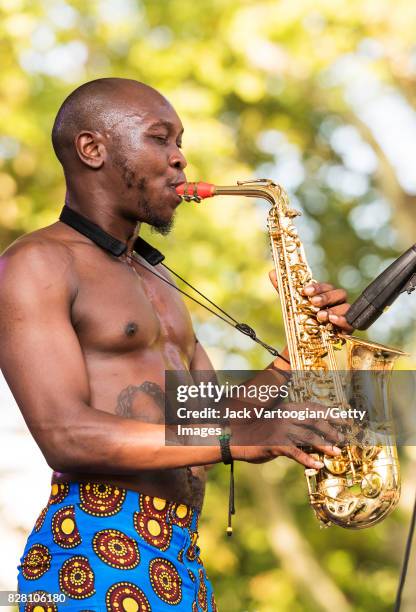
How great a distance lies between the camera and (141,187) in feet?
12.1

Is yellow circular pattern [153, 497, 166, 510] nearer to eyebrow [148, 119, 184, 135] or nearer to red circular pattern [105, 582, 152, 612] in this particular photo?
red circular pattern [105, 582, 152, 612]

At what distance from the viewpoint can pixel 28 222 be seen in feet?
33.1

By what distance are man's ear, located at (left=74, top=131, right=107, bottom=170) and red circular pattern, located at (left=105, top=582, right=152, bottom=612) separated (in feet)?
4.73

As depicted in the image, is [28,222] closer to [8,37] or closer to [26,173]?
[26,173]

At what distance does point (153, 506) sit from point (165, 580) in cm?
24

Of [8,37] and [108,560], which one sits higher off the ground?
[8,37]

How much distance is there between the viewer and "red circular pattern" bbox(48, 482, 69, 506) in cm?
338

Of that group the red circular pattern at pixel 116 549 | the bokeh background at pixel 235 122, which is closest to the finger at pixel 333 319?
the red circular pattern at pixel 116 549

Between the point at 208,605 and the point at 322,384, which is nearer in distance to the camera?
the point at 208,605

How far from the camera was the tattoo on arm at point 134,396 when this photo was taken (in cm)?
341

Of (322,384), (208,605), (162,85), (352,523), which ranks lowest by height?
(208,605)

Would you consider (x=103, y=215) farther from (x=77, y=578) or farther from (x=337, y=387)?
(x=77, y=578)

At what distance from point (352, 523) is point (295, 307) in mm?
834

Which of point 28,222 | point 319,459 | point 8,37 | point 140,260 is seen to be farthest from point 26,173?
point 319,459
